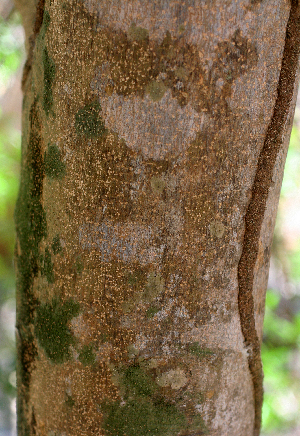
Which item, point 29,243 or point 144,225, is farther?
point 29,243

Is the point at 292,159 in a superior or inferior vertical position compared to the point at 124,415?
superior

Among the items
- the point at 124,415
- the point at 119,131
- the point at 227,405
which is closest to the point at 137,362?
the point at 124,415

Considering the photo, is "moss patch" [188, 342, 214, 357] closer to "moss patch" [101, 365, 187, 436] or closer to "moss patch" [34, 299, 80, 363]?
A: "moss patch" [101, 365, 187, 436]

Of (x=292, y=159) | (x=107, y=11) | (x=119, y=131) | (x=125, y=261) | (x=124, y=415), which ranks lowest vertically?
(x=124, y=415)

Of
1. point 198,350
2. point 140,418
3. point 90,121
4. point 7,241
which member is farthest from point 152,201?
point 7,241

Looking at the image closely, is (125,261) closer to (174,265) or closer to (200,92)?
(174,265)

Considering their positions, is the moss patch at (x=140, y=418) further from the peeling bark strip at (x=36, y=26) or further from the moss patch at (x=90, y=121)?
the peeling bark strip at (x=36, y=26)

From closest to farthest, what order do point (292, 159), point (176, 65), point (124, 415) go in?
point (176, 65)
point (124, 415)
point (292, 159)
